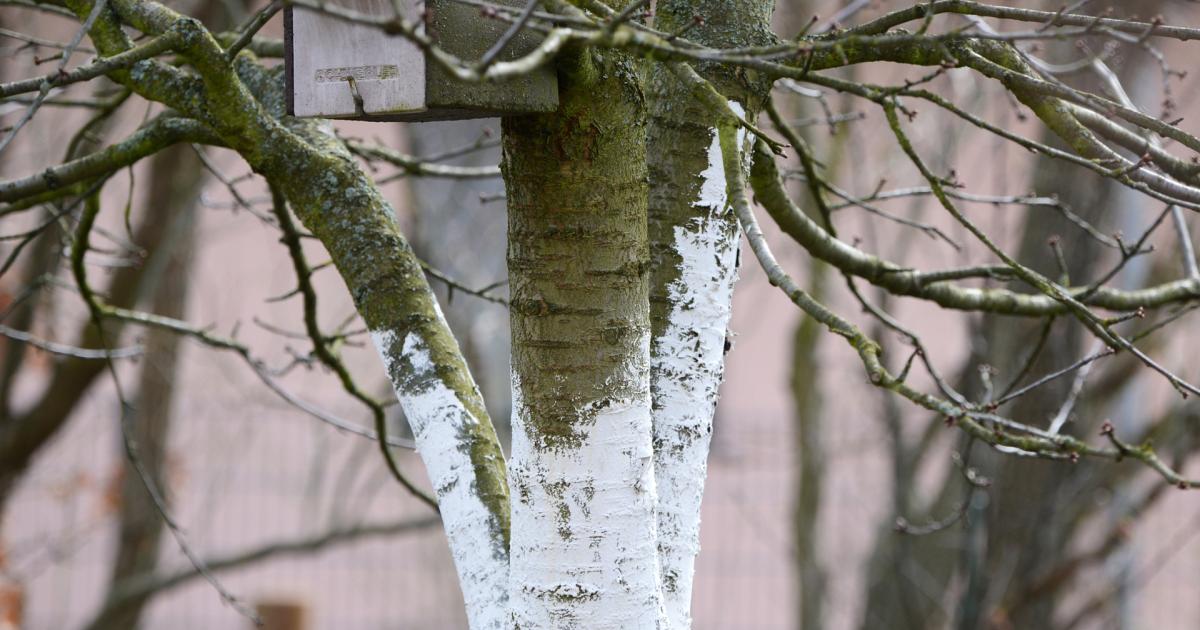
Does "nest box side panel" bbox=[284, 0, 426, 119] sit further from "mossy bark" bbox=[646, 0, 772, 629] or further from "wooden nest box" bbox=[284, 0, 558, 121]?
"mossy bark" bbox=[646, 0, 772, 629]

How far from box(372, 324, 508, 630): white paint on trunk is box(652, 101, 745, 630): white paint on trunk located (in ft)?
0.93

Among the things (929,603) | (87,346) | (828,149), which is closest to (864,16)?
(828,149)

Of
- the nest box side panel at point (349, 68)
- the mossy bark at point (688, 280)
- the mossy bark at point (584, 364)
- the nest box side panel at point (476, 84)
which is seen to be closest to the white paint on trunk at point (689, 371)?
the mossy bark at point (688, 280)

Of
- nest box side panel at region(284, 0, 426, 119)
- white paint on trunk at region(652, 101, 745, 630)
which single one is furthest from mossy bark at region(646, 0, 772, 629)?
nest box side panel at region(284, 0, 426, 119)

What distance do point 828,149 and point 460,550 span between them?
4984 mm

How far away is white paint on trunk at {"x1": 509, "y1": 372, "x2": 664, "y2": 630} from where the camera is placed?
186 cm

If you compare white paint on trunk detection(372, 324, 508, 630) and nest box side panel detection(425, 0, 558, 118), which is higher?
nest box side panel detection(425, 0, 558, 118)

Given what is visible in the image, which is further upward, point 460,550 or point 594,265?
point 594,265

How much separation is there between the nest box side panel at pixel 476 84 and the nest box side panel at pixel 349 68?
1.3 inches

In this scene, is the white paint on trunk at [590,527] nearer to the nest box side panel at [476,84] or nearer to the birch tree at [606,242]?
the birch tree at [606,242]

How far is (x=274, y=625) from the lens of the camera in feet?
17.6

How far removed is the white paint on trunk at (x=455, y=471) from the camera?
2.02 m

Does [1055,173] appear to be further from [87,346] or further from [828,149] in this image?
[87,346]

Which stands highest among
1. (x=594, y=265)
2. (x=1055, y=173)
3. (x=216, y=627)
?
(x=1055, y=173)
